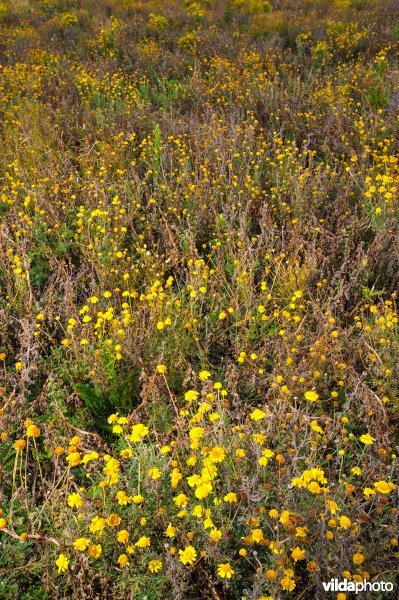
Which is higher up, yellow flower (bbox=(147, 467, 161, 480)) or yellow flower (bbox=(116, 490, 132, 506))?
yellow flower (bbox=(147, 467, 161, 480))

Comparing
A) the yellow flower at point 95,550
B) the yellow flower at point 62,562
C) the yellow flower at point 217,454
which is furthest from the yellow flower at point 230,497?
the yellow flower at point 62,562

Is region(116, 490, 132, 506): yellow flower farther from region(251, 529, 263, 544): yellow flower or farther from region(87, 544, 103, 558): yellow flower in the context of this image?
region(251, 529, 263, 544): yellow flower

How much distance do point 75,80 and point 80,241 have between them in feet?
14.5

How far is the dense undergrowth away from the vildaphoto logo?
0.08 ft

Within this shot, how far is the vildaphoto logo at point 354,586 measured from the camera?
1748 millimetres

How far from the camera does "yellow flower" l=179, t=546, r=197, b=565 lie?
1854 mm

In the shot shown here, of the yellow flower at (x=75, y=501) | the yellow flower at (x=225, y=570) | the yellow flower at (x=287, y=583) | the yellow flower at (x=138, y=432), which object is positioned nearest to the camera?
the yellow flower at (x=287, y=583)

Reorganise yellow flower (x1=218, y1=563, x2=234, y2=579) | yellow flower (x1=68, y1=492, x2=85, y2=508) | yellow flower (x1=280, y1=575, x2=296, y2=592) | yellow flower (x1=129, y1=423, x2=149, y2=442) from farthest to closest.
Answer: yellow flower (x1=129, y1=423, x2=149, y2=442) < yellow flower (x1=68, y1=492, x2=85, y2=508) < yellow flower (x1=218, y1=563, x2=234, y2=579) < yellow flower (x1=280, y1=575, x2=296, y2=592)

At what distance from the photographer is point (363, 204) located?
13.3ft

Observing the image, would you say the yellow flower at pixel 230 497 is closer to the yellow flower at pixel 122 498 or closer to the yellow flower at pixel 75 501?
the yellow flower at pixel 122 498

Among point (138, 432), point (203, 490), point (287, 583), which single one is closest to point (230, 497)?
point (203, 490)

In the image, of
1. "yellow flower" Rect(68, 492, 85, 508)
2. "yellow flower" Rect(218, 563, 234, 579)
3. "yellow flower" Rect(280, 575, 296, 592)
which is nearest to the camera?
"yellow flower" Rect(280, 575, 296, 592)

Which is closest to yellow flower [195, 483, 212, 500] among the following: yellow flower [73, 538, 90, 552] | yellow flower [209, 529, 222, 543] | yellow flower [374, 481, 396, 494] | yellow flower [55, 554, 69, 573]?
yellow flower [209, 529, 222, 543]

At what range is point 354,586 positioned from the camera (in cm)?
176
